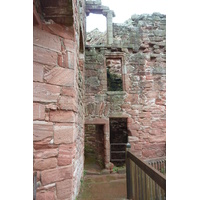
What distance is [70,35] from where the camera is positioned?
1981mm

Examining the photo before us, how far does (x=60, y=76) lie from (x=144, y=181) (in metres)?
1.77

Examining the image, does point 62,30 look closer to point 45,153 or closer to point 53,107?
point 53,107

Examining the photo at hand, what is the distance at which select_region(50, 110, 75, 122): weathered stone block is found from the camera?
1774 millimetres

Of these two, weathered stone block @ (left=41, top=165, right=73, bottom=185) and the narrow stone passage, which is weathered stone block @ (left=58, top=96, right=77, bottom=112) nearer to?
weathered stone block @ (left=41, top=165, right=73, bottom=185)

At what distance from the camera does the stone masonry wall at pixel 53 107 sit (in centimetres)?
164

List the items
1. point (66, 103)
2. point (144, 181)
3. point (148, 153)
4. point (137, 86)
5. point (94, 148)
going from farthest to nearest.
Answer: point (94, 148)
point (137, 86)
point (148, 153)
point (144, 181)
point (66, 103)

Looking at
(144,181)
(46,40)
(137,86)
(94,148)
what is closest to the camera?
(46,40)

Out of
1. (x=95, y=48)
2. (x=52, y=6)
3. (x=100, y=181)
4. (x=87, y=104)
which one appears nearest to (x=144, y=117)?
(x=87, y=104)

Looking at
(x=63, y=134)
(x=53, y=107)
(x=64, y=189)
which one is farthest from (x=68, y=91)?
(x=64, y=189)

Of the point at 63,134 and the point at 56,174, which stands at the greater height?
the point at 63,134

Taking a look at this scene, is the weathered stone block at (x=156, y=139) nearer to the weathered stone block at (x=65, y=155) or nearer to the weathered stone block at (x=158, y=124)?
the weathered stone block at (x=158, y=124)

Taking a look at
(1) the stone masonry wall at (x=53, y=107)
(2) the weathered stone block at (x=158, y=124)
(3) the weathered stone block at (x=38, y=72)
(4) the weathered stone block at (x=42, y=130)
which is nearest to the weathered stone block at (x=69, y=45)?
(1) the stone masonry wall at (x=53, y=107)

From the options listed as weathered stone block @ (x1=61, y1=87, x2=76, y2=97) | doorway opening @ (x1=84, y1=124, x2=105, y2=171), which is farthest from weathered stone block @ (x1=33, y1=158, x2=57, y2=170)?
doorway opening @ (x1=84, y1=124, x2=105, y2=171)

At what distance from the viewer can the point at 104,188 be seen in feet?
12.0
